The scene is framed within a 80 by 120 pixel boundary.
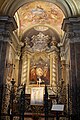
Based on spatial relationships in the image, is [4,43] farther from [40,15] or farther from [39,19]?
[39,19]

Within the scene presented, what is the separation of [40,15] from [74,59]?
6818 millimetres

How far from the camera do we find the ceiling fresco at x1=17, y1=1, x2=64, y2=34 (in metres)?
14.4

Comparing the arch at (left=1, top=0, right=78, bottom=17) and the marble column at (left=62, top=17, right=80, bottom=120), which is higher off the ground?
the arch at (left=1, top=0, right=78, bottom=17)

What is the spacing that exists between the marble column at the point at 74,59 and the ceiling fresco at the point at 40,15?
14.4 feet

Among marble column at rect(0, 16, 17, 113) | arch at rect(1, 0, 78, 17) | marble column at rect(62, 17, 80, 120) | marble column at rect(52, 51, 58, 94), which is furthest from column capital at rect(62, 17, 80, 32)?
marble column at rect(52, 51, 58, 94)

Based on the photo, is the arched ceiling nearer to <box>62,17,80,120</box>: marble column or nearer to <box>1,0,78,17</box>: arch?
<box>1,0,78,17</box>: arch

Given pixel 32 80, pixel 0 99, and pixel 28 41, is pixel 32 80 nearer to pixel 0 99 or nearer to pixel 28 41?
pixel 28 41

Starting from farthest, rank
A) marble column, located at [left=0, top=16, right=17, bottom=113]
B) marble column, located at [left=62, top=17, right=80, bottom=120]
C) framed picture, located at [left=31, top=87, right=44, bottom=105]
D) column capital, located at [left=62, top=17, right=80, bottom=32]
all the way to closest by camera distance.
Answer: framed picture, located at [left=31, top=87, right=44, bottom=105], column capital, located at [left=62, top=17, right=80, bottom=32], marble column, located at [left=0, top=16, right=17, bottom=113], marble column, located at [left=62, top=17, right=80, bottom=120]

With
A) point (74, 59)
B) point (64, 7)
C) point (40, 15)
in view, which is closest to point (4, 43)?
point (74, 59)

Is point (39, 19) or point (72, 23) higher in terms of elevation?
point (39, 19)

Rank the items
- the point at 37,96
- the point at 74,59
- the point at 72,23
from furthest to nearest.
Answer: the point at 37,96, the point at 72,23, the point at 74,59

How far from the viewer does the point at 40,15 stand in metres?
15.3

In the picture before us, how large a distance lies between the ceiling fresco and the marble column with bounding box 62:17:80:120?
14.4 ft

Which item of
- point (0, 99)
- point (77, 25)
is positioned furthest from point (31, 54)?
point (0, 99)
